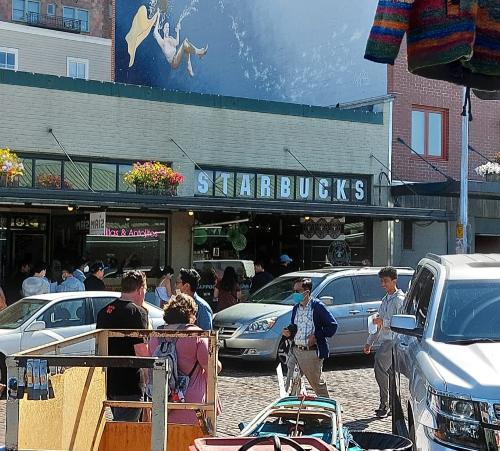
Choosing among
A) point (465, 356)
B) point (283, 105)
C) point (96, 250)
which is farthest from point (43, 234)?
point (465, 356)

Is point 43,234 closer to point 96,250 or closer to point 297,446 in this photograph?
point 96,250

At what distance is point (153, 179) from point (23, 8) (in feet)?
113

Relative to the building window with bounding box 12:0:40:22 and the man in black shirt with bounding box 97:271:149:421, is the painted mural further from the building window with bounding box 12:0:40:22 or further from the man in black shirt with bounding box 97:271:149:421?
the building window with bounding box 12:0:40:22

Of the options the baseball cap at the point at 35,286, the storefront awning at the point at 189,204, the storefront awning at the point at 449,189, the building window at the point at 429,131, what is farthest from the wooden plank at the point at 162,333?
the building window at the point at 429,131

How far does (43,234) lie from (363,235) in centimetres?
809

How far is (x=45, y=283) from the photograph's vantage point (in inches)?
549

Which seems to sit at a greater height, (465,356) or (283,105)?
(283,105)

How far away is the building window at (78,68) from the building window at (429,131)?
16.3 metres

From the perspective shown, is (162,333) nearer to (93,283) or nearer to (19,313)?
(19,313)

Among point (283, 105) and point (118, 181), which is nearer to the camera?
point (118, 181)

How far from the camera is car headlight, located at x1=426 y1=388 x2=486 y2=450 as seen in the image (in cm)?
509

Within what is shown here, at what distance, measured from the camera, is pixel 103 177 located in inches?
717

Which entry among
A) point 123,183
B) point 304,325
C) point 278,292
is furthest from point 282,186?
point 304,325

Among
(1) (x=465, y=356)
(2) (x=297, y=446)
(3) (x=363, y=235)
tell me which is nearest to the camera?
(2) (x=297, y=446)
